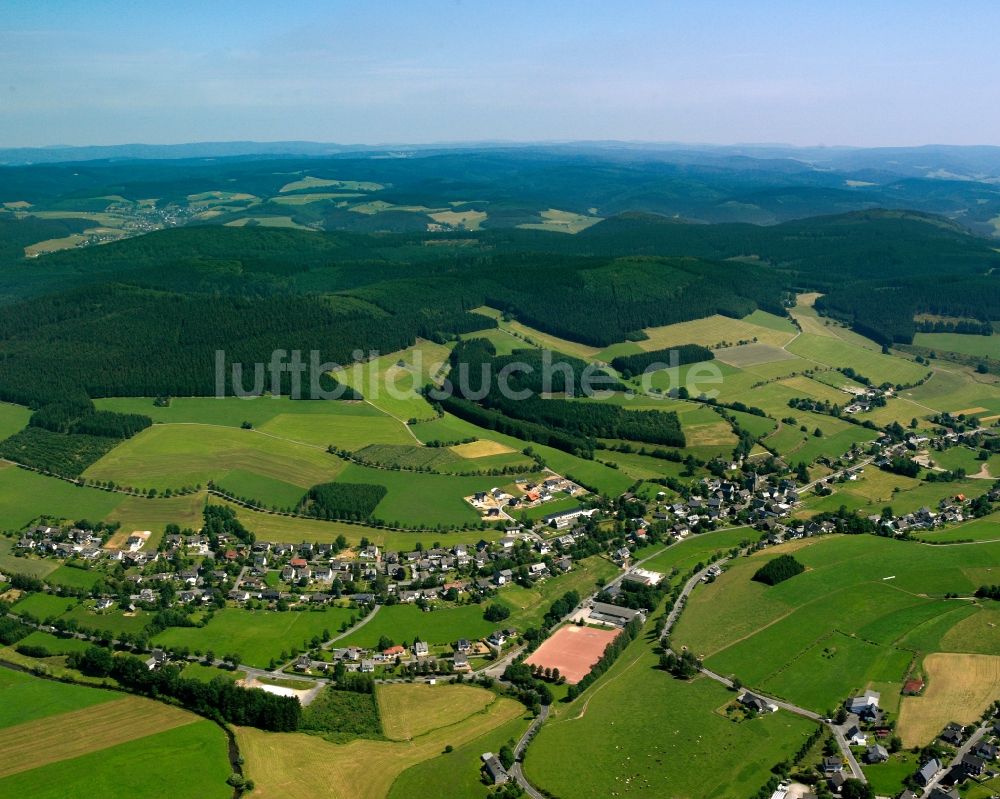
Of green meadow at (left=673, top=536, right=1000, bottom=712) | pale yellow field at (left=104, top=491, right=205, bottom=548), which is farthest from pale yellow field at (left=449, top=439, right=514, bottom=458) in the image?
green meadow at (left=673, top=536, right=1000, bottom=712)

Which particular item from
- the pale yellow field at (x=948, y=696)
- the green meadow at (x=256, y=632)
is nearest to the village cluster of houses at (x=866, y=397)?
the pale yellow field at (x=948, y=696)

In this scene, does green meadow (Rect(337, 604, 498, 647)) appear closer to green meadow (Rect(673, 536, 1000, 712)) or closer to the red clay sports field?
the red clay sports field

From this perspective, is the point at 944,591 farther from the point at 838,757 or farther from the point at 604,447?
the point at 604,447

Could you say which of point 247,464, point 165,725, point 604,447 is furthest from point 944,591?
point 247,464

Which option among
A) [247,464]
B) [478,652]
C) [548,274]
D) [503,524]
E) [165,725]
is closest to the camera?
[165,725]

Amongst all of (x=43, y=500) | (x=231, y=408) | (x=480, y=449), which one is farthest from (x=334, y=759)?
→ (x=231, y=408)

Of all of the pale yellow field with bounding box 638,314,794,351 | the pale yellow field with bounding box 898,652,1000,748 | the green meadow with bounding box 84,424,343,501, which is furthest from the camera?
the pale yellow field with bounding box 638,314,794,351
